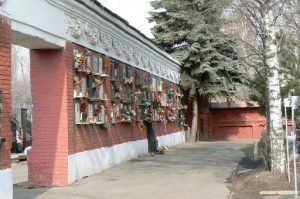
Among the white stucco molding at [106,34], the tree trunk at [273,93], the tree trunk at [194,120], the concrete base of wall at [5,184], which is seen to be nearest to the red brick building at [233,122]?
the tree trunk at [194,120]

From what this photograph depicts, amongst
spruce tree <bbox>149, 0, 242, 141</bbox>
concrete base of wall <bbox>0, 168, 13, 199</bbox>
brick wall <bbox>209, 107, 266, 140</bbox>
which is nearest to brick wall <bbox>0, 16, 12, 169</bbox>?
concrete base of wall <bbox>0, 168, 13, 199</bbox>

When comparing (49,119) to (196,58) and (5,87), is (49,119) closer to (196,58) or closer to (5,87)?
(5,87)

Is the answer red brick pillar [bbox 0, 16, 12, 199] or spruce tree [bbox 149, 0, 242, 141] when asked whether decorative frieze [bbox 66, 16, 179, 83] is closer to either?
red brick pillar [bbox 0, 16, 12, 199]

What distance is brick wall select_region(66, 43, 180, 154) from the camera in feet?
44.8

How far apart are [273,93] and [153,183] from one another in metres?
3.91

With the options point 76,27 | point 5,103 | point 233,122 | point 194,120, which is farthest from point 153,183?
point 233,122

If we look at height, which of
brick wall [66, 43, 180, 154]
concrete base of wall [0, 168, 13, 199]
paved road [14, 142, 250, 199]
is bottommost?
paved road [14, 142, 250, 199]

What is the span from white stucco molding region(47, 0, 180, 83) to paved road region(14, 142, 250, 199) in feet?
12.5

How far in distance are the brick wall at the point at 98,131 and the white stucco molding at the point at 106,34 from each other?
447 mm

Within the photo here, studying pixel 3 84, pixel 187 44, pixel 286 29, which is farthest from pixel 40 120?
pixel 187 44

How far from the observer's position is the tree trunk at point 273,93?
550 inches

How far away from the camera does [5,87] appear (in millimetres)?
9867

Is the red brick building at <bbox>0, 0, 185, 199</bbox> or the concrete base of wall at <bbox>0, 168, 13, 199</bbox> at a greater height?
the red brick building at <bbox>0, 0, 185, 199</bbox>

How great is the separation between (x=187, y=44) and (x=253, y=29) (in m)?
19.4
